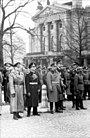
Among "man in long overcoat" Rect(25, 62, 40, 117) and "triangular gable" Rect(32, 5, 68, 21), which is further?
"triangular gable" Rect(32, 5, 68, 21)

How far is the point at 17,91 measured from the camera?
35.7ft

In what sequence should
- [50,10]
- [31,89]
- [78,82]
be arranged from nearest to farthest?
[31,89] → [78,82] → [50,10]

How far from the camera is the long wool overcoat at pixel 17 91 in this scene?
35.3 feet

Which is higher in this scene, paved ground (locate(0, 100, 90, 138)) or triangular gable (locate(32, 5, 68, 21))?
triangular gable (locate(32, 5, 68, 21))

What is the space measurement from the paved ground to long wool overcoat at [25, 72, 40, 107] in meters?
0.52

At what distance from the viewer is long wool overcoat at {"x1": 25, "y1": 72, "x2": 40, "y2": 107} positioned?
11.2 metres

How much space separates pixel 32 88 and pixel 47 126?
2.53m

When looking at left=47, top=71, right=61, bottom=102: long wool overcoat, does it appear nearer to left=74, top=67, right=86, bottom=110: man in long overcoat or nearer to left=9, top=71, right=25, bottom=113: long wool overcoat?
left=74, top=67, right=86, bottom=110: man in long overcoat

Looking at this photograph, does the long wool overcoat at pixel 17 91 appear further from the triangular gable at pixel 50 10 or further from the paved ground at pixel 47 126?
the triangular gable at pixel 50 10

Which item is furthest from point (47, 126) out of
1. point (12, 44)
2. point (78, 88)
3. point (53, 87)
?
point (12, 44)

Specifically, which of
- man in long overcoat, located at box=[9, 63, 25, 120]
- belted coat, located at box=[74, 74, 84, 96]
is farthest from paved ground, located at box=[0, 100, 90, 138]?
belted coat, located at box=[74, 74, 84, 96]

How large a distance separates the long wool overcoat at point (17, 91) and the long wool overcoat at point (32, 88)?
0.90 feet

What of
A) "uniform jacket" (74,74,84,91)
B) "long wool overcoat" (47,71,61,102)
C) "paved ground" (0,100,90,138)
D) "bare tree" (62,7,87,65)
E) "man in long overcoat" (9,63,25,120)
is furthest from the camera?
"bare tree" (62,7,87,65)

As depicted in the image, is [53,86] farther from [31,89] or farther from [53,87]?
[31,89]
